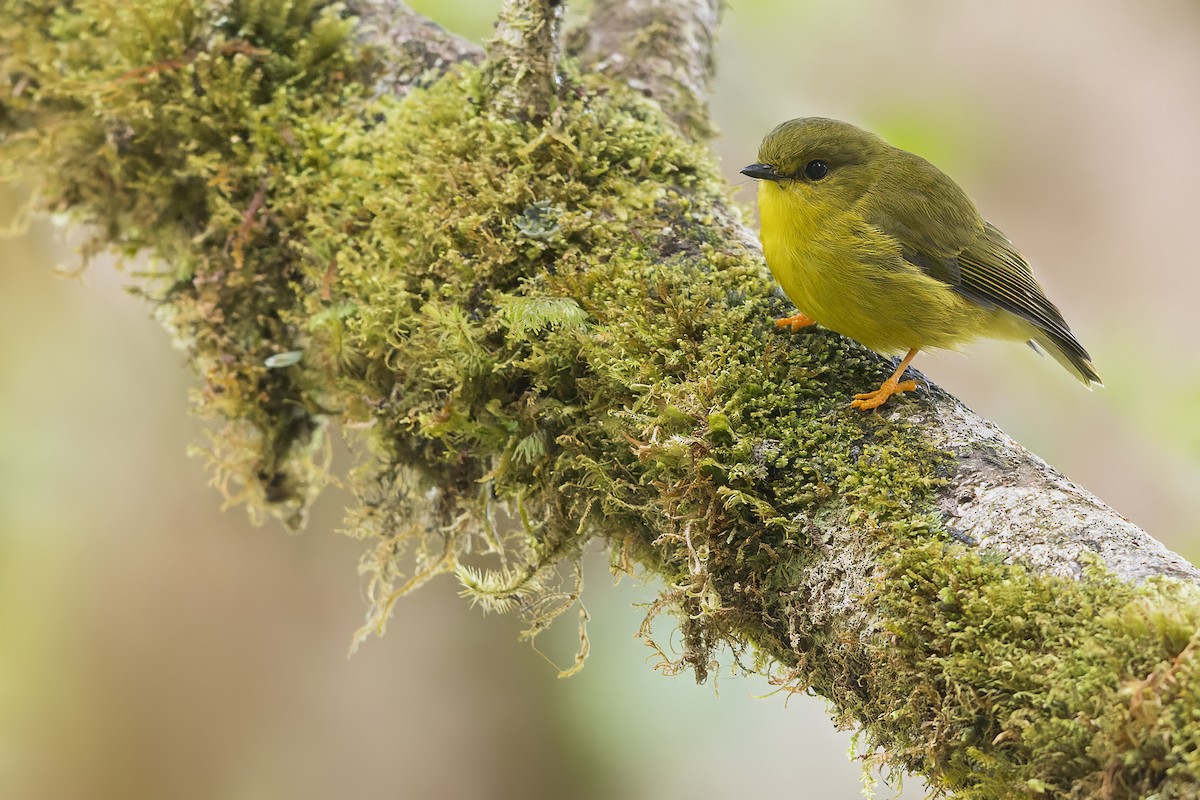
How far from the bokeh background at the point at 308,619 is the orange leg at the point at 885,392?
2160 millimetres

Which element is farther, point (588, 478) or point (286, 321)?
point (286, 321)

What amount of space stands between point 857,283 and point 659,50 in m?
1.40

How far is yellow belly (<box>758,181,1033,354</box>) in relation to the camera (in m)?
2.02

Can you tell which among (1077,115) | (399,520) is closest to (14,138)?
(399,520)

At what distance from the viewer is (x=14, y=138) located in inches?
119

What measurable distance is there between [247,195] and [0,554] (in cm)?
287

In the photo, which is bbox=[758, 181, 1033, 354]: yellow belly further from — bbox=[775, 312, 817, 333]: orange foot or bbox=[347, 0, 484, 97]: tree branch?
bbox=[347, 0, 484, 97]: tree branch

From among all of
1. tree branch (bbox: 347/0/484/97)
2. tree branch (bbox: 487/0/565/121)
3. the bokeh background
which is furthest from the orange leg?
the bokeh background

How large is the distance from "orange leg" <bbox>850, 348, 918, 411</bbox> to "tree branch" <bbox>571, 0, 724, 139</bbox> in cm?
141

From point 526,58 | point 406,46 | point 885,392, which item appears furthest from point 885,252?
point 406,46

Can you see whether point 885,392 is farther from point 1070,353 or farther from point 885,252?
point 1070,353

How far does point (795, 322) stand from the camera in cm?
204

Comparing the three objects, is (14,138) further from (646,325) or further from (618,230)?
(646,325)

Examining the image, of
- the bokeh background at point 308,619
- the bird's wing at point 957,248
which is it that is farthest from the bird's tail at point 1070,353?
the bokeh background at point 308,619
